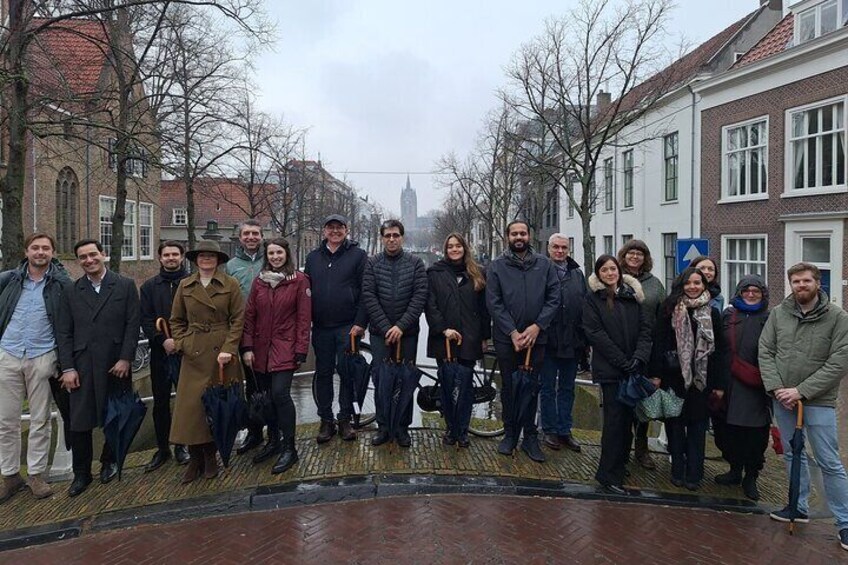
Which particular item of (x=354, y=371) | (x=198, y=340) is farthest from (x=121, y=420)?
(x=354, y=371)

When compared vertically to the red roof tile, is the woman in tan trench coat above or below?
below

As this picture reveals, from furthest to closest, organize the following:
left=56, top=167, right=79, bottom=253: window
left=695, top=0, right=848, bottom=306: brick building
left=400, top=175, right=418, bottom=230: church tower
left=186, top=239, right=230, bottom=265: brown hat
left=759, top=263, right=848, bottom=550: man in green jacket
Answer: left=400, top=175, right=418, bottom=230: church tower, left=56, top=167, right=79, bottom=253: window, left=695, top=0, right=848, bottom=306: brick building, left=186, top=239, right=230, bottom=265: brown hat, left=759, top=263, right=848, bottom=550: man in green jacket

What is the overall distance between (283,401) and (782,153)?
1832cm

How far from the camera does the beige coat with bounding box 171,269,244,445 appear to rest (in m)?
4.62

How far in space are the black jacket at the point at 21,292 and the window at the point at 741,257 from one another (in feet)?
63.3

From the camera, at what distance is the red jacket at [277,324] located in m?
4.88

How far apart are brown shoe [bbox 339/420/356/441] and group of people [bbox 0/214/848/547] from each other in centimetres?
32

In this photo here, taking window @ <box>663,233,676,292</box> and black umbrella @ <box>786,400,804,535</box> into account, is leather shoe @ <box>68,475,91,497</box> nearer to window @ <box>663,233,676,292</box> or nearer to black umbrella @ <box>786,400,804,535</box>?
black umbrella @ <box>786,400,804,535</box>

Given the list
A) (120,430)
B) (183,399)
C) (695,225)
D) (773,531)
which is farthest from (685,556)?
(695,225)

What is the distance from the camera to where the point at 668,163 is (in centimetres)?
2322

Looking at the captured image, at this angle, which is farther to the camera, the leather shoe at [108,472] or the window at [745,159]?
the window at [745,159]

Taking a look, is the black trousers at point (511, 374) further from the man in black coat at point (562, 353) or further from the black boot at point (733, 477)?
the black boot at point (733, 477)

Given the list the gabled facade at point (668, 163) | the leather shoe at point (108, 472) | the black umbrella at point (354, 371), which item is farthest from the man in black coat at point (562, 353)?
the gabled facade at point (668, 163)

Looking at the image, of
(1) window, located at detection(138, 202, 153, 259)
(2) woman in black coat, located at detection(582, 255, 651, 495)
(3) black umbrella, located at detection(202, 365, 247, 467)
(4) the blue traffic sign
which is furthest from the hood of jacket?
(1) window, located at detection(138, 202, 153, 259)
